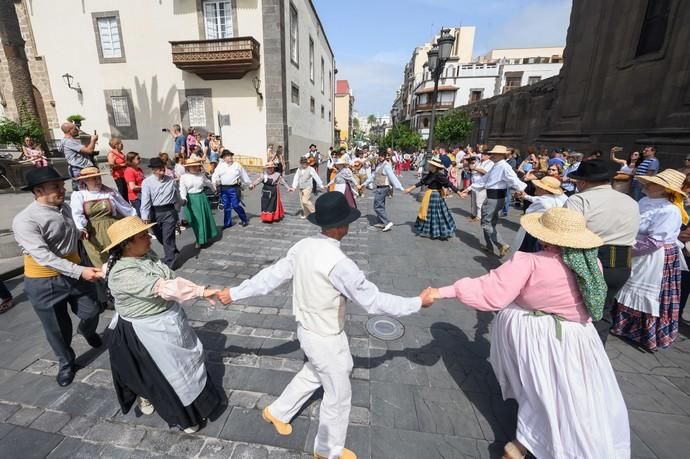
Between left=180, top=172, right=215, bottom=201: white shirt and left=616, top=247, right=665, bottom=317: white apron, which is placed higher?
left=180, top=172, right=215, bottom=201: white shirt

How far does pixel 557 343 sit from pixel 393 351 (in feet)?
5.86

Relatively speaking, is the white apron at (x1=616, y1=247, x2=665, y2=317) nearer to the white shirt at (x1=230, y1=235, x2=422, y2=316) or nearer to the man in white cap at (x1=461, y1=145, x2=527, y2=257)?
the man in white cap at (x1=461, y1=145, x2=527, y2=257)

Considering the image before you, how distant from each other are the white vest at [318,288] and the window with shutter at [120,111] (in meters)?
19.2

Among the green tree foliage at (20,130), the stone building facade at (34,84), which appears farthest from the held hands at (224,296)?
the stone building facade at (34,84)

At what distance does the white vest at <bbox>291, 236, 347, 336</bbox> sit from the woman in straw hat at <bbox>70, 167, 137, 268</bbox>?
3380 millimetres

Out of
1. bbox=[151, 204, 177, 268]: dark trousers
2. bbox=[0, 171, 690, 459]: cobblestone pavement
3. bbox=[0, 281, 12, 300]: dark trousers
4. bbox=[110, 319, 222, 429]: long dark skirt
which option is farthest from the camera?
bbox=[151, 204, 177, 268]: dark trousers

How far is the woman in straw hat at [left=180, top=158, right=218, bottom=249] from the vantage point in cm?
627

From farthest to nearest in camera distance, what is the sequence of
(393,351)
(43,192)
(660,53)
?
(660,53) < (393,351) < (43,192)

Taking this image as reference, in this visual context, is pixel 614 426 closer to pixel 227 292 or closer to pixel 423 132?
pixel 227 292

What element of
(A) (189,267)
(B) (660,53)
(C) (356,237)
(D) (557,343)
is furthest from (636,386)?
(B) (660,53)

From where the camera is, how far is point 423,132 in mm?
49000

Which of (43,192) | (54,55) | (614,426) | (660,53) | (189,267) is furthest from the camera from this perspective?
(54,55)

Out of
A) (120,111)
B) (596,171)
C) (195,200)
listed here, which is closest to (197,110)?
(120,111)

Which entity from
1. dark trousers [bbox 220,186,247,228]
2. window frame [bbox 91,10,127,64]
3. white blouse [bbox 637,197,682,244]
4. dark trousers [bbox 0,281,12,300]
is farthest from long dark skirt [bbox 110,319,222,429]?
window frame [bbox 91,10,127,64]
